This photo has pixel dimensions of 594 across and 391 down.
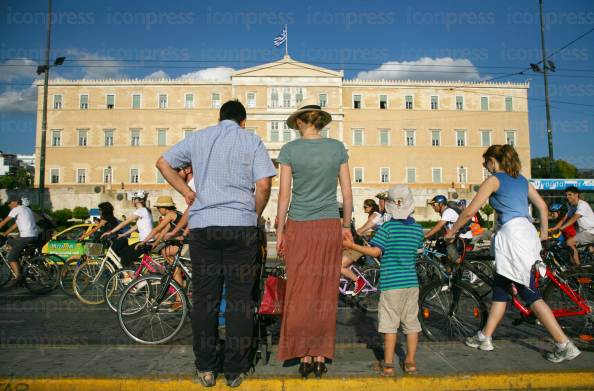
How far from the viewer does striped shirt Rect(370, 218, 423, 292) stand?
4098 mm

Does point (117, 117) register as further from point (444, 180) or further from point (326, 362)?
point (326, 362)

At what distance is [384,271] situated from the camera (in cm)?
414

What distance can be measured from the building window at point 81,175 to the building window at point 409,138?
127 feet

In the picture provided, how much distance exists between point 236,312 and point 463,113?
60.2 metres

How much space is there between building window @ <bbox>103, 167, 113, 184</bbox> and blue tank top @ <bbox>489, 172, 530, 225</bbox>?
56.6 metres

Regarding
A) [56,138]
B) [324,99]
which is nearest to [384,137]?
[324,99]

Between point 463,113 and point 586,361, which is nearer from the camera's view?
point 586,361

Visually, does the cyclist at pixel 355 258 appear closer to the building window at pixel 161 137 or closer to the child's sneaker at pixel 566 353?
the child's sneaker at pixel 566 353

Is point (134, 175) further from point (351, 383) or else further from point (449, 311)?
point (351, 383)

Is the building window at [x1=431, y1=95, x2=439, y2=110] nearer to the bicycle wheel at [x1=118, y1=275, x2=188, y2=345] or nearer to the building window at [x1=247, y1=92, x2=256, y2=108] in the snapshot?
the building window at [x1=247, y1=92, x2=256, y2=108]

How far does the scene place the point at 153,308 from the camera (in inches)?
199

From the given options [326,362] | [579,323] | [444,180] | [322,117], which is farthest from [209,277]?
[444,180]

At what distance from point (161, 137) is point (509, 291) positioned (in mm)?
56119

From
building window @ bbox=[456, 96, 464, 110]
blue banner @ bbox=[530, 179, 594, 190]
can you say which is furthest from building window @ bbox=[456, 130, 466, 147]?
blue banner @ bbox=[530, 179, 594, 190]
